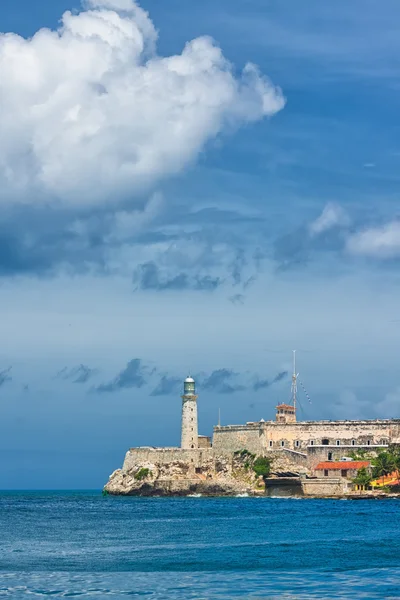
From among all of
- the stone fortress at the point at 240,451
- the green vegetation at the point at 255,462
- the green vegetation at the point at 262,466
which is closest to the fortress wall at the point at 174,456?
the stone fortress at the point at 240,451

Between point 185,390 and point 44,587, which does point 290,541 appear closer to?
point 44,587

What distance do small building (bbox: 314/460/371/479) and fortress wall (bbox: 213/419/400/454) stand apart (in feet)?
20.6

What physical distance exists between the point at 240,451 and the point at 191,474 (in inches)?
222

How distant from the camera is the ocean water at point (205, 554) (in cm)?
3572

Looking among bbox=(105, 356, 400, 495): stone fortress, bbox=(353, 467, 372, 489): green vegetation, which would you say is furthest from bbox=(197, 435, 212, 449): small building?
bbox=(353, 467, 372, 489): green vegetation

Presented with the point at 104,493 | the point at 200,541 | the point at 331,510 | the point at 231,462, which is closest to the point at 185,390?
the point at 231,462

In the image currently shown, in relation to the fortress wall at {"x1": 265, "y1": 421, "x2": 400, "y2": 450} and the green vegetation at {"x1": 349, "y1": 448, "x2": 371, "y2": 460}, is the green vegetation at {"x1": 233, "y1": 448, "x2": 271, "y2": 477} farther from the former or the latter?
the green vegetation at {"x1": 349, "y1": 448, "x2": 371, "y2": 460}

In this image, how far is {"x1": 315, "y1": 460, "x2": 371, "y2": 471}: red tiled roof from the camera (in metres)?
98.7

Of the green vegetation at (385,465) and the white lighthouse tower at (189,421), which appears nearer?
the green vegetation at (385,465)

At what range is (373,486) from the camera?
9619 centimetres

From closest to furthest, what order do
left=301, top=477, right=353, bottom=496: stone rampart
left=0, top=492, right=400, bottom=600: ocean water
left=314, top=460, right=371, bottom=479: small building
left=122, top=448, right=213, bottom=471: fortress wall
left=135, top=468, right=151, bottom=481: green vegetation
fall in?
left=0, top=492, right=400, bottom=600: ocean water
left=301, top=477, right=353, bottom=496: stone rampart
left=314, top=460, right=371, bottom=479: small building
left=135, top=468, right=151, bottom=481: green vegetation
left=122, top=448, right=213, bottom=471: fortress wall

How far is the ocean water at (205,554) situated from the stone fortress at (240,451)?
26389 mm

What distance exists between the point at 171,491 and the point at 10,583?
73.8 metres

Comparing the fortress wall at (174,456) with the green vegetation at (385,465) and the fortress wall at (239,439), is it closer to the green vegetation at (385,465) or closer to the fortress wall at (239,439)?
the fortress wall at (239,439)
